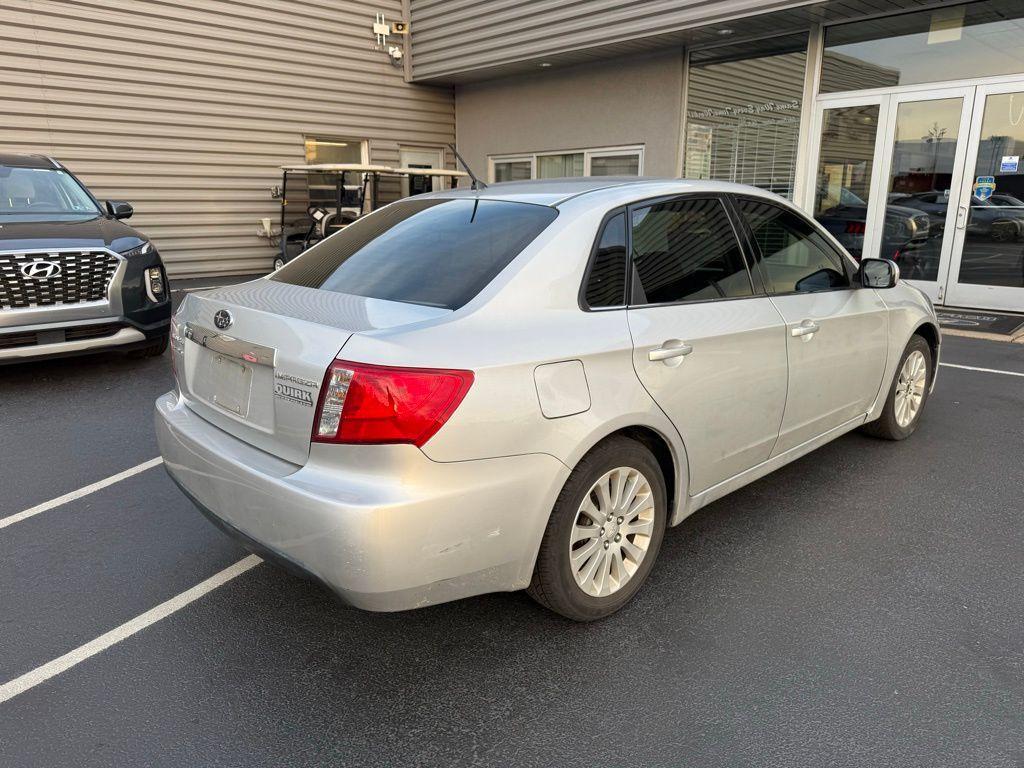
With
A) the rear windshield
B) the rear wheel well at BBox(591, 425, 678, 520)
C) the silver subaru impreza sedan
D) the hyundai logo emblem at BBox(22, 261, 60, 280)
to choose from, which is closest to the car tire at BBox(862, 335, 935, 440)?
the silver subaru impreza sedan

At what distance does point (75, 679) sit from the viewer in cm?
240

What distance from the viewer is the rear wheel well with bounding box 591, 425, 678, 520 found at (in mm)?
2668

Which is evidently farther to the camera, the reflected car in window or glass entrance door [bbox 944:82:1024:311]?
the reflected car in window

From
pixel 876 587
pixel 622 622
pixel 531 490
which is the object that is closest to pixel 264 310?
pixel 531 490

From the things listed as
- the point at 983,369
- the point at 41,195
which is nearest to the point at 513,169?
the point at 41,195

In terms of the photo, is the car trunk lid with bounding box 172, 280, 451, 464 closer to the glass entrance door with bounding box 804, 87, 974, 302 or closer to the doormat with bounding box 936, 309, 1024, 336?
the doormat with bounding box 936, 309, 1024, 336

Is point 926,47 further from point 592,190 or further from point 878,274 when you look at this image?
point 592,190

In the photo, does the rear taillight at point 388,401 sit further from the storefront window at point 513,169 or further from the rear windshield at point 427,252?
the storefront window at point 513,169

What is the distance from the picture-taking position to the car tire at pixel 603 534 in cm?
245

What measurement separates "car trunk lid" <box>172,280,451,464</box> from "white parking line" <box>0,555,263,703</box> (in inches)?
29.5

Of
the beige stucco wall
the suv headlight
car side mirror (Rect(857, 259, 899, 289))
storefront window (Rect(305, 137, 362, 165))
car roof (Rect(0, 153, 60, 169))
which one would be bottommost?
the suv headlight

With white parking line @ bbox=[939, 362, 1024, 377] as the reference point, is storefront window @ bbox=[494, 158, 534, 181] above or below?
above

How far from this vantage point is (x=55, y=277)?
5527mm

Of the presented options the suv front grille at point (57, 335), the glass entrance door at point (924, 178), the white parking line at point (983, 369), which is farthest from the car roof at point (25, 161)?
the glass entrance door at point (924, 178)
